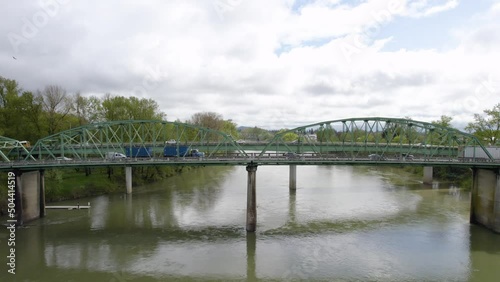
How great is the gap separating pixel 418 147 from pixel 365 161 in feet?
57.0

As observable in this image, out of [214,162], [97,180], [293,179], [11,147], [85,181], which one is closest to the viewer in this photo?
[214,162]

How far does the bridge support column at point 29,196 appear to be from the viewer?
1421 inches

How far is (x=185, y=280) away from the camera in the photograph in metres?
23.7

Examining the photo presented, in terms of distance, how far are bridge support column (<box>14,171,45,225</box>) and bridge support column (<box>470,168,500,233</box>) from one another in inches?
2118

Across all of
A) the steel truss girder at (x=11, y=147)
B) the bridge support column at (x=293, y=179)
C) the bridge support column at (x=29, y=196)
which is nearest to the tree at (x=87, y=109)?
the steel truss girder at (x=11, y=147)

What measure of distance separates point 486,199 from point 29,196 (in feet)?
181

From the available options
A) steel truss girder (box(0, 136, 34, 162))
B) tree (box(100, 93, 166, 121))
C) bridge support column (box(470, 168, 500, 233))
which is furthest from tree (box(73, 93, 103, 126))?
bridge support column (box(470, 168, 500, 233))

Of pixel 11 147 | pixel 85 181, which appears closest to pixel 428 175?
pixel 85 181

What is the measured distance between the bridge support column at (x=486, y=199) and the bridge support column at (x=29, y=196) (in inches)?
2118

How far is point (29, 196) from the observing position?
1502 inches

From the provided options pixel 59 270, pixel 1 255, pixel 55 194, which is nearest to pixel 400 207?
pixel 59 270

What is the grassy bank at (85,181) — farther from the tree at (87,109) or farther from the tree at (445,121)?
the tree at (445,121)

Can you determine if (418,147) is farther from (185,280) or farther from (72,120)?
(72,120)

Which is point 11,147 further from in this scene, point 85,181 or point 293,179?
point 293,179
